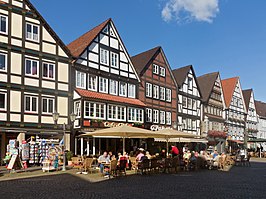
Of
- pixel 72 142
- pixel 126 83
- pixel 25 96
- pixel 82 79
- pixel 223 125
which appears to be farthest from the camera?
pixel 223 125

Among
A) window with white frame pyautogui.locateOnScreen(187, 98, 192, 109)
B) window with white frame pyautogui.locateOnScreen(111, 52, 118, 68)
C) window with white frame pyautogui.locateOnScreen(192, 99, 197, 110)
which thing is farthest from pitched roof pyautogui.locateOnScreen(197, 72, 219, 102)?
window with white frame pyautogui.locateOnScreen(111, 52, 118, 68)

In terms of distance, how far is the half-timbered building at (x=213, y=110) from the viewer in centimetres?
4228

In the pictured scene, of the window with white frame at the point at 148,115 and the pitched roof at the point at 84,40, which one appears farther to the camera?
the window with white frame at the point at 148,115

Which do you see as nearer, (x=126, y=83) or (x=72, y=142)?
(x=72, y=142)

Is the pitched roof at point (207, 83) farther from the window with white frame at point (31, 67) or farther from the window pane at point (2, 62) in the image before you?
the window pane at point (2, 62)

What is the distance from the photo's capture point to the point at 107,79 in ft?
90.6

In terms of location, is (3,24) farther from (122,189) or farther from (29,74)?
(122,189)

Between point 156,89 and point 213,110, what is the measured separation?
14.6 m

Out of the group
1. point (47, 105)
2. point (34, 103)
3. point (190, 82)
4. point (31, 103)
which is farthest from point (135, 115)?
point (190, 82)

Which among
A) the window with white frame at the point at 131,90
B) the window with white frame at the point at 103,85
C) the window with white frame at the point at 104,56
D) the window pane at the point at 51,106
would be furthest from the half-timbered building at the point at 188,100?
the window pane at the point at 51,106

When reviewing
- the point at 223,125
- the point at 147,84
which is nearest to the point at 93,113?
the point at 147,84

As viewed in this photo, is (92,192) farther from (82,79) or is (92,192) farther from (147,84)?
(147,84)

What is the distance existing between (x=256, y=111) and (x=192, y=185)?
5440 centimetres

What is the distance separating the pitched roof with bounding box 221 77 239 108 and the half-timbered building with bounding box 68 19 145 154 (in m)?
23.8
